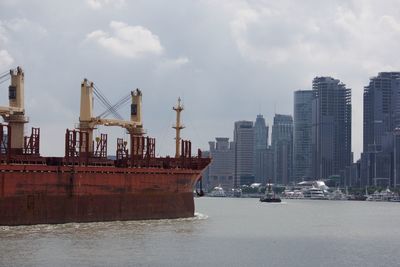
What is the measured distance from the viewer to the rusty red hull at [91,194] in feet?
196

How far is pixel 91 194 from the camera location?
219ft

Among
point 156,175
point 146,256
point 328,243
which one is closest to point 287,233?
point 328,243

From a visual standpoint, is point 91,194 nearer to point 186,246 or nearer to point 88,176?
point 88,176

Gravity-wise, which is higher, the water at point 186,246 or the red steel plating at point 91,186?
the red steel plating at point 91,186

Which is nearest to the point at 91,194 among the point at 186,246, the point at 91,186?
the point at 91,186

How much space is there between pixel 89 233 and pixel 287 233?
1609 cm

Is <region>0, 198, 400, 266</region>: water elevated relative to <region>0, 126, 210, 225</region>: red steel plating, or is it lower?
lower

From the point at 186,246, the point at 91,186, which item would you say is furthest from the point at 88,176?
the point at 186,246

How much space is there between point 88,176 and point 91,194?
1.39m

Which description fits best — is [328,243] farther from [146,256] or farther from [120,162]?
[120,162]

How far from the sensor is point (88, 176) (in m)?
66.8

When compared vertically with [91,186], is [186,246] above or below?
below

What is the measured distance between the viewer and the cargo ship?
6041 cm

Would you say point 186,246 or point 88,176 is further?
point 88,176
